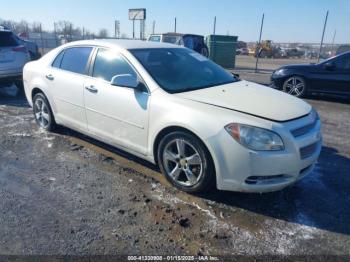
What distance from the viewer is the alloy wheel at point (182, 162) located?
11.3 feet

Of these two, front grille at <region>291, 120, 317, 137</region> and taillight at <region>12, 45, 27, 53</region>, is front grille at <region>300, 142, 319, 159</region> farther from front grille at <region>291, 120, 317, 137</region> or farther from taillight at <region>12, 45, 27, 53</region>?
taillight at <region>12, 45, 27, 53</region>

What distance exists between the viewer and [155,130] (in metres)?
3.66

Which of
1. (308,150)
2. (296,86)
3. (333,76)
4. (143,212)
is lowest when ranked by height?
(143,212)

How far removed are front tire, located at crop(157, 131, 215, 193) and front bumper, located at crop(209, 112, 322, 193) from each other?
0.48 feet

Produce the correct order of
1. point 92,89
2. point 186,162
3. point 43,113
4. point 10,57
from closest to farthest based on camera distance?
point 186,162 < point 92,89 < point 43,113 < point 10,57

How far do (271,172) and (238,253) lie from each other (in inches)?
32.9

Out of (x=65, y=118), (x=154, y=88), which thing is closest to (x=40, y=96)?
(x=65, y=118)

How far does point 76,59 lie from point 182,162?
2.39m

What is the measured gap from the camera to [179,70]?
417 cm

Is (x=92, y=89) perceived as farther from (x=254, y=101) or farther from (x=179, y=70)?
(x=254, y=101)

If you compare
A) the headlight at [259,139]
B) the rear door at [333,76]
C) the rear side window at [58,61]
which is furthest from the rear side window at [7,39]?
the rear door at [333,76]

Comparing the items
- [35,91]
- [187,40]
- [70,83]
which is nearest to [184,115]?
[70,83]

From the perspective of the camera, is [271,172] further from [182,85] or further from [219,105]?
[182,85]

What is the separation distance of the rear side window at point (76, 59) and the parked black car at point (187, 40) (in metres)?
13.3
